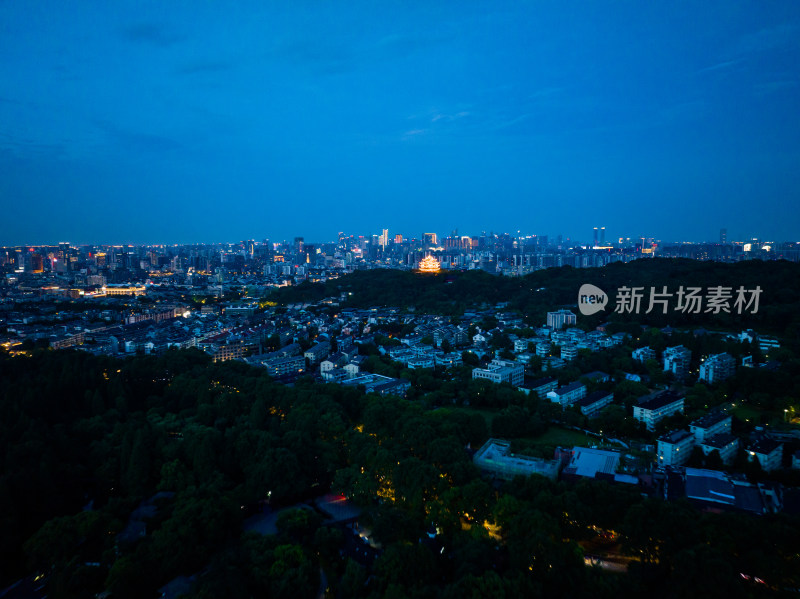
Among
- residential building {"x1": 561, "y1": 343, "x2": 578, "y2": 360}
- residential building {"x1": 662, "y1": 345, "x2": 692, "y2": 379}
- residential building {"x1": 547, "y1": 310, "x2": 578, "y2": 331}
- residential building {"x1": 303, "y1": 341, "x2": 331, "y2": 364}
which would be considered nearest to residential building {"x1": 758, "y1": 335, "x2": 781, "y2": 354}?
residential building {"x1": 662, "y1": 345, "x2": 692, "y2": 379}

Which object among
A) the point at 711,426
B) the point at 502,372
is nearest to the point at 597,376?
the point at 502,372

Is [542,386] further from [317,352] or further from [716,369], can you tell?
[317,352]

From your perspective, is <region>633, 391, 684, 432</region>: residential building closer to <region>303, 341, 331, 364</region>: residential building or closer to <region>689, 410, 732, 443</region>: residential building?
<region>689, 410, 732, 443</region>: residential building

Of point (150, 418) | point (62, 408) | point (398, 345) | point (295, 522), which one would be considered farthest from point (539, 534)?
point (398, 345)

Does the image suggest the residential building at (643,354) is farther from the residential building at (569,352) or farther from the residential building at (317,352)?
the residential building at (317,352)

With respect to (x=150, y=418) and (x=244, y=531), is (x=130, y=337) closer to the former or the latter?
(x=150, y=418)

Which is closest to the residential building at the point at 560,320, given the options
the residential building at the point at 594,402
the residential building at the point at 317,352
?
the residential building at the point at 594,402
